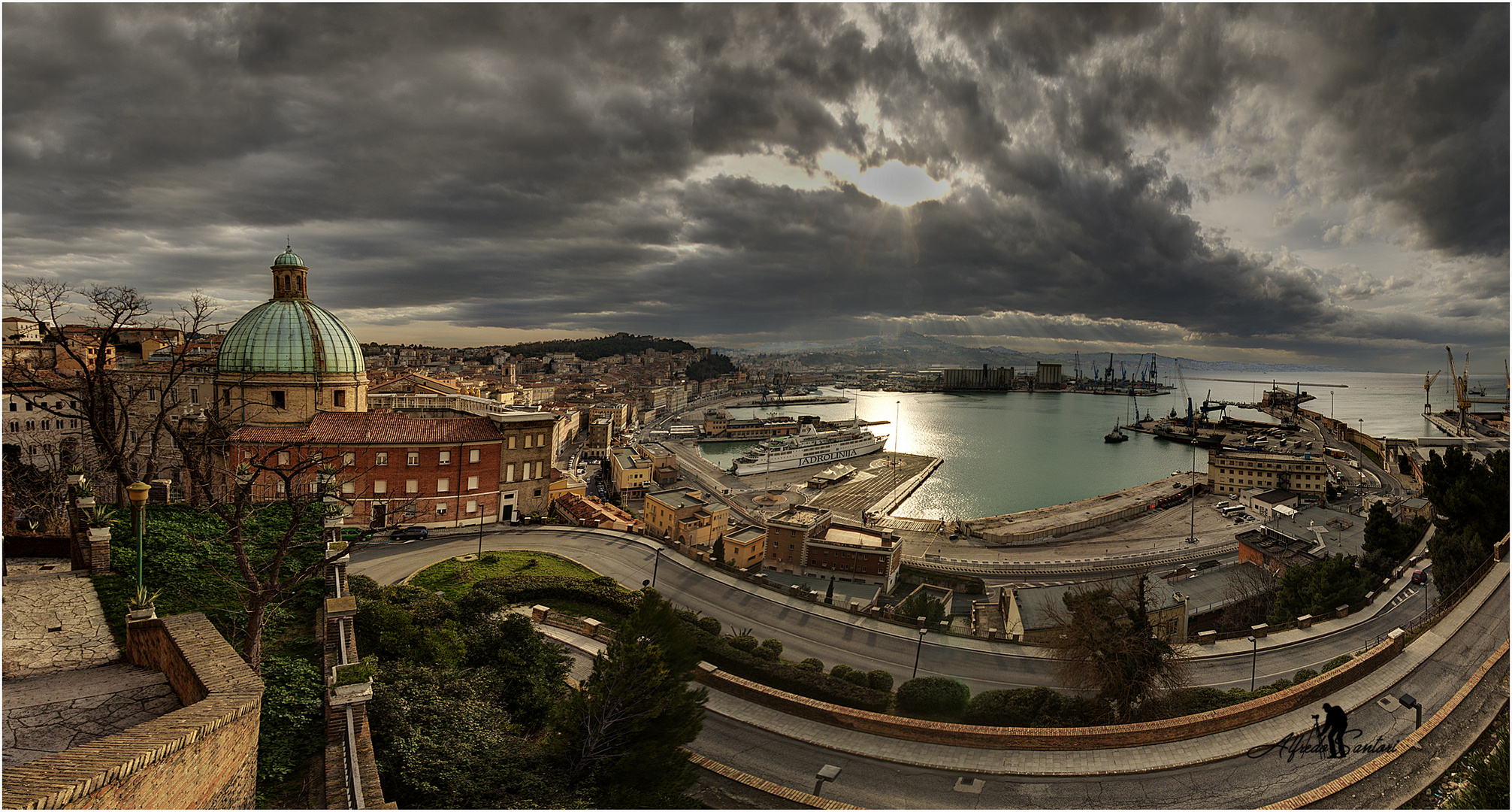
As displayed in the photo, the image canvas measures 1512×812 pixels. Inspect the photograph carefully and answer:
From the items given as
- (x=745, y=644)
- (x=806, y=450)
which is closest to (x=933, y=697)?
(x=745, y=644)

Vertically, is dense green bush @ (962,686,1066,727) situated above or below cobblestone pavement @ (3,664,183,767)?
below

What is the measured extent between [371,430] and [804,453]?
117 feet

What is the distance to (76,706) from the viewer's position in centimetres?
380

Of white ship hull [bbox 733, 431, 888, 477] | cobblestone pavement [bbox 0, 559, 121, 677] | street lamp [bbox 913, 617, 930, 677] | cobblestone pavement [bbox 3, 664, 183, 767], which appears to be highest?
cobblestone pavement [bbox 3, 664, 183, 767]

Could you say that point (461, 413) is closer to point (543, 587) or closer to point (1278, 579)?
point (543, 587)

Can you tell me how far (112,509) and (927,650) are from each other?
12.1m

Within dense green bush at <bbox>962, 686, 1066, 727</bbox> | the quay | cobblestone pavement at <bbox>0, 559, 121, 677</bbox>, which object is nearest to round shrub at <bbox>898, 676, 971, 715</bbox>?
dense green bush at <bbox>962, 686, 1066, 727</bbox>

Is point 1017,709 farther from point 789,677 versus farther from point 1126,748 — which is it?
point 789,677

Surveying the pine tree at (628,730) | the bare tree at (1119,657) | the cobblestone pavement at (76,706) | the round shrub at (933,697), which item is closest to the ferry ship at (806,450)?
the round shrub at (933,697)

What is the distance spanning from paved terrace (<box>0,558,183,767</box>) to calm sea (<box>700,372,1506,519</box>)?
26.6 meters

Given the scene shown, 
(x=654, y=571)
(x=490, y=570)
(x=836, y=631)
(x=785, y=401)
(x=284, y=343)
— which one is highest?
(x=284, y=343)

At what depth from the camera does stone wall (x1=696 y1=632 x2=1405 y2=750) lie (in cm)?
732

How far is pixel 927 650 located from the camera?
10.7 metres

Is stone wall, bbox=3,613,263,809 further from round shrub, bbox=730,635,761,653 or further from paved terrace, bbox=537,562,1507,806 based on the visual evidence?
round shrub, bbox=730,635,761,653
